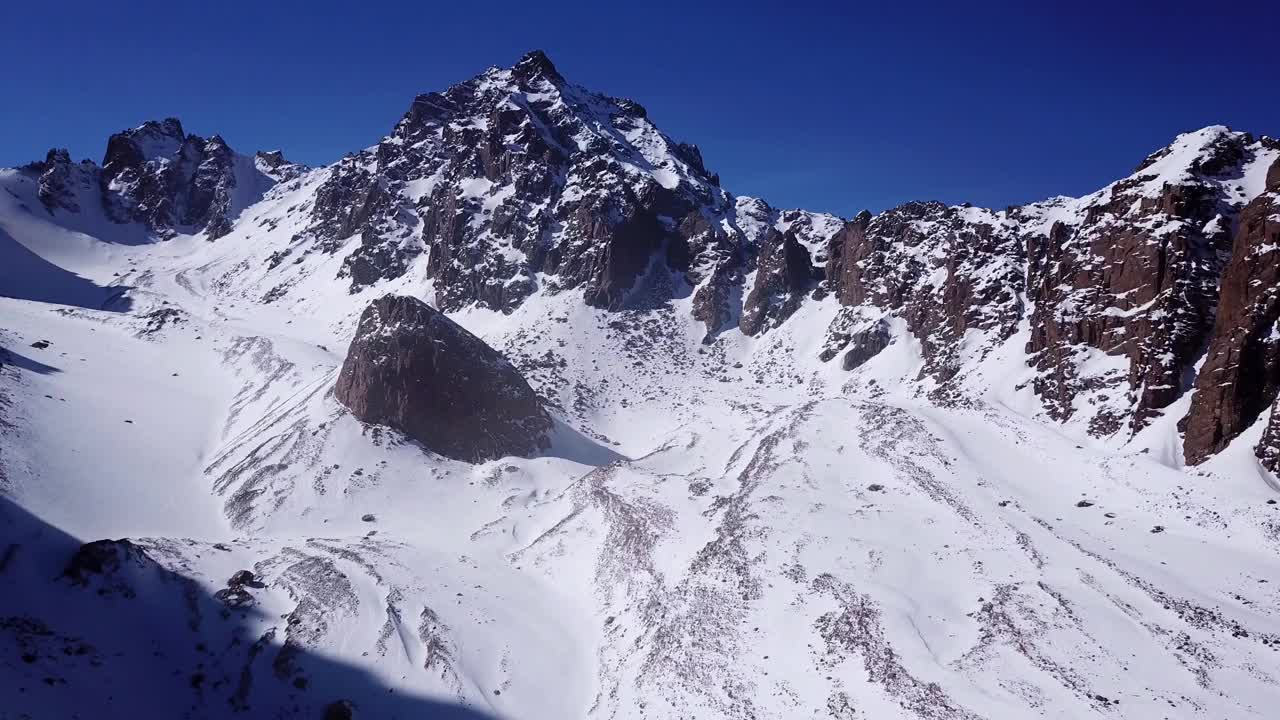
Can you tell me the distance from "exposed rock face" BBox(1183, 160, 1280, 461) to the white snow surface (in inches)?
75.2

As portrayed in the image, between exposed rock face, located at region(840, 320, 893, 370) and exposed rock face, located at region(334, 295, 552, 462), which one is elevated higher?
exposed rock face, located at region(840, 320, 893, 370)

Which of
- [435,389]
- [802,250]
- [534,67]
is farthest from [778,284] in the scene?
[534,67]

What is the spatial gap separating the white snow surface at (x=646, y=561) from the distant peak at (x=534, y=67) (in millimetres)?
125843

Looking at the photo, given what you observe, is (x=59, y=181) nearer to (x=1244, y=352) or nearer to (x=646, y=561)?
(x=646, y=561)

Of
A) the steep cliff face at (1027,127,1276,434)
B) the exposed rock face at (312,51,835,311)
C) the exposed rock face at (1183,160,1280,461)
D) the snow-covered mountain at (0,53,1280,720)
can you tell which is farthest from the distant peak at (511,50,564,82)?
the exposed rock face at (1183,160,1280,461)

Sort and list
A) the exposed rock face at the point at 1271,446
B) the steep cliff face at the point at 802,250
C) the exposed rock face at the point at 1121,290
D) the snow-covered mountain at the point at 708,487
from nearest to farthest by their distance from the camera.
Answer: the snow-covered mountain at the point at 708,487, the exposed rock face at the point at 1271,446, the exposed rock face at the point at 1121,290, the steep cliff face at the point at 802,250

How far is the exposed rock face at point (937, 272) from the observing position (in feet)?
292

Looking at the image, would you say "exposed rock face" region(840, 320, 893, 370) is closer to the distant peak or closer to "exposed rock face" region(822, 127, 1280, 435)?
"exposed rock face" region(822, 127, 1280, 435)

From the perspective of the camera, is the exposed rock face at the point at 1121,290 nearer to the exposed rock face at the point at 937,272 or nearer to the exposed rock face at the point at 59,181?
the exposed rock face at the point at 937,272

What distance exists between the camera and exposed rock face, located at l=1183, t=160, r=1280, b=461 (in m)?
47.6

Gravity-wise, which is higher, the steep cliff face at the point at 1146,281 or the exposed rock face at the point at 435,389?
the steep cliff face at the point at 1146,281

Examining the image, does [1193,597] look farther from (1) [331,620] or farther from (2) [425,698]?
(1) [331,620]

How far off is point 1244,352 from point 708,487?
39.5m

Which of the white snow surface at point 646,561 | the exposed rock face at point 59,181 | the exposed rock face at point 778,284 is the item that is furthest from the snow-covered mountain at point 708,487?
the exposed rock face at point 59,181
